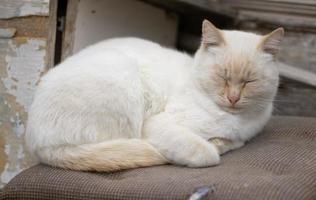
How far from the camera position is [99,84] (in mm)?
2115

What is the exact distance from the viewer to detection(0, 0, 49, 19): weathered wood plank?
2.62m

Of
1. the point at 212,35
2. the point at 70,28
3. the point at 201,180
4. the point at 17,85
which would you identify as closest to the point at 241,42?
the point at 212,35

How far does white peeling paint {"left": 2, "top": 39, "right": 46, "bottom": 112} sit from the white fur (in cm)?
33

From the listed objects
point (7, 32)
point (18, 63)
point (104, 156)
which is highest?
point (7, 32)

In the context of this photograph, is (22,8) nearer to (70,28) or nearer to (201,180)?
(70,28)

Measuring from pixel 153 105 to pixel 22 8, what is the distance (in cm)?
79

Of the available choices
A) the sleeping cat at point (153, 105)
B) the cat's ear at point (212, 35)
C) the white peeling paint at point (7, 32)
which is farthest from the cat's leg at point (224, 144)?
the white peeling paint at point (7, 32)

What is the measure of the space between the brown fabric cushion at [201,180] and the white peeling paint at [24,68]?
2.13ft

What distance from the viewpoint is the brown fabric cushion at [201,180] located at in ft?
5.90

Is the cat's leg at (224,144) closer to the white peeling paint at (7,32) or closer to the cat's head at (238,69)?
the cat's head at (238,69)

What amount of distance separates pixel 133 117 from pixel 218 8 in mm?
1280

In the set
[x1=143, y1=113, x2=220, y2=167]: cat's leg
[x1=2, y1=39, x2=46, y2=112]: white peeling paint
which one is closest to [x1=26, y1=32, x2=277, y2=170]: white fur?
[x1=143, y1=113, x2=220, y2=167]: cat's leg

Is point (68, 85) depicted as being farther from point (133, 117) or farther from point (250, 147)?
point (250, 147)

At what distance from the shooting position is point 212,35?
2.24 meters
